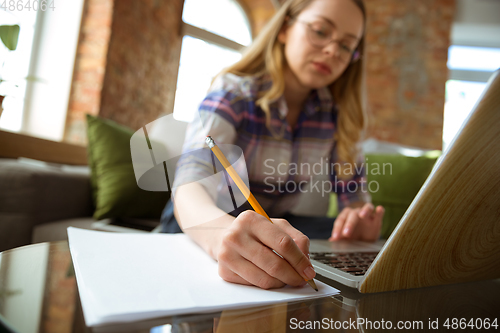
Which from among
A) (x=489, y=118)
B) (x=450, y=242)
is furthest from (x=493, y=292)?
(x=489, y=118)

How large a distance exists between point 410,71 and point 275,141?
274 cm

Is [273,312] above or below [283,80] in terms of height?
below

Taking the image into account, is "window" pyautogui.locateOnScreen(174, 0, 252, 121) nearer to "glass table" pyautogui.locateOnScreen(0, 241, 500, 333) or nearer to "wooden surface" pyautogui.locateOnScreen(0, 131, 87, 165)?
"glass table" pyautogui.locateOnScreen(0, 241, 500, 333)

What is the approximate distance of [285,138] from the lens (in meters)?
0.71

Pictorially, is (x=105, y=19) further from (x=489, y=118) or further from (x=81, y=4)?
(x=489, y=118)

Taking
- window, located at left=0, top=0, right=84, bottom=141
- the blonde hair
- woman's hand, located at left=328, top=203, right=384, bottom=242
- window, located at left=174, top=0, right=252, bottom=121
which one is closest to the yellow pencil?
window, located at left=174, top=0, right=252, bottom=121

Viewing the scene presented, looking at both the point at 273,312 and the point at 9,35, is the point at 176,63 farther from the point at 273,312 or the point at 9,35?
the point at 273,312

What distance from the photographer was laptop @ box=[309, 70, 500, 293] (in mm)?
217

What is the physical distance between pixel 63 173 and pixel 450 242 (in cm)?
94

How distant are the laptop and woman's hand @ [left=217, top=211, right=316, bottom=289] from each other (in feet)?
0.18

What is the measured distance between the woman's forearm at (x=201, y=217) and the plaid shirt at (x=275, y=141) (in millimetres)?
17

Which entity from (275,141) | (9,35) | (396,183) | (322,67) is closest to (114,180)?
(9,35)

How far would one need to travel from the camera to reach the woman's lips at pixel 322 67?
63 centimetres

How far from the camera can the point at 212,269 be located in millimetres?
308
